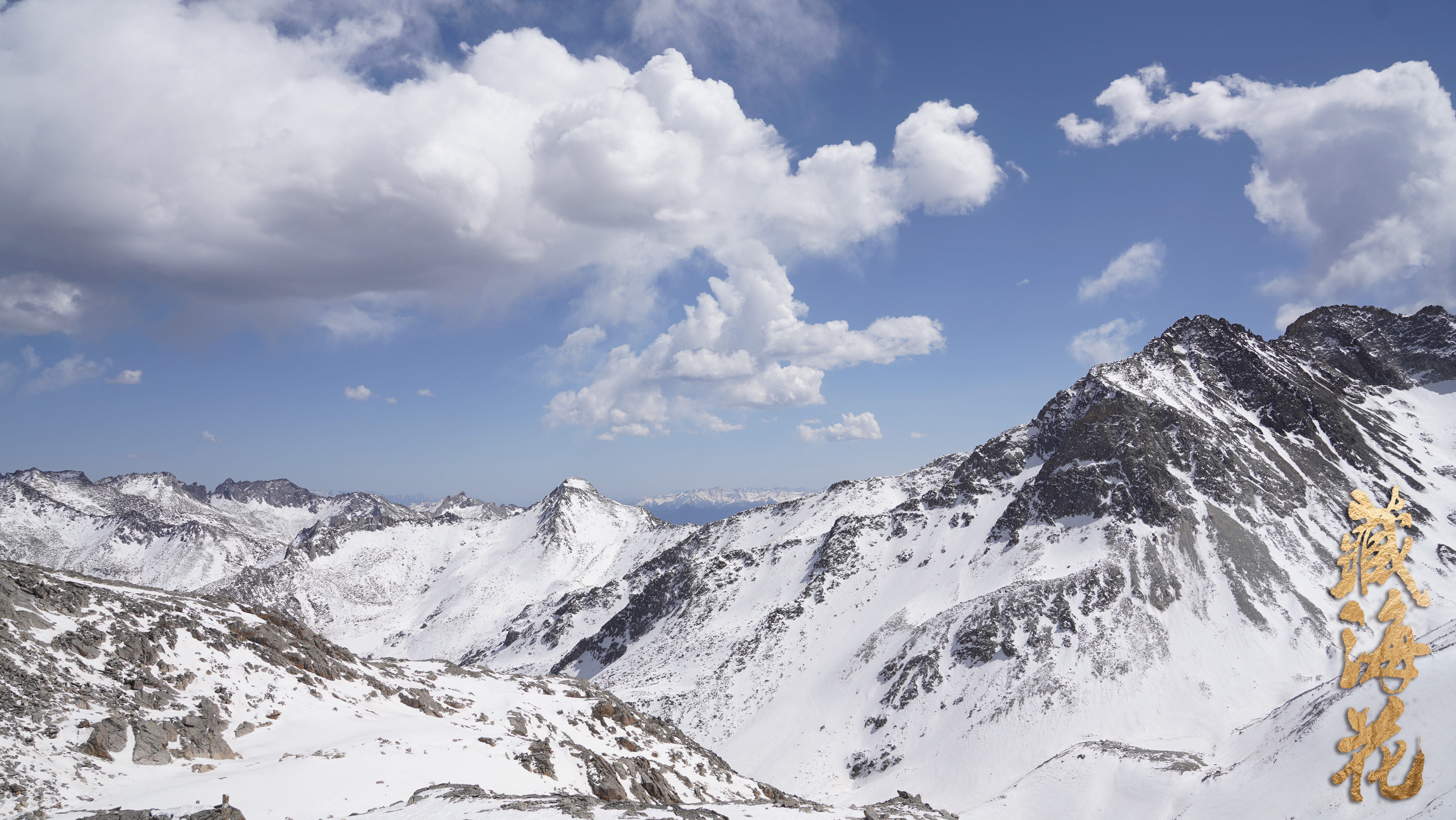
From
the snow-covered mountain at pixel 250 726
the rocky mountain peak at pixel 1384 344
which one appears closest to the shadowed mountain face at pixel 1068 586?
the rocky mountain peak at pixel 1384 344

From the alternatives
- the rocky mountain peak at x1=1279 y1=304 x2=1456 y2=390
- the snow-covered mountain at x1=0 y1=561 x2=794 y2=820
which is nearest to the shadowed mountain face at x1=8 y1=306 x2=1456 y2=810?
the rocky mountain peak at x1=1279 y1=304 x2=1456 y2=390

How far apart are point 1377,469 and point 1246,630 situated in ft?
168

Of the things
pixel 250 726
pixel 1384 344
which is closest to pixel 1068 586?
pixel 250 726

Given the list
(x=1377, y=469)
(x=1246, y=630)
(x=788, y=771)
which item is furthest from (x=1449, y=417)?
(x=788, y=771)

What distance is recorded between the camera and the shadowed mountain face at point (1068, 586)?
2911 inches

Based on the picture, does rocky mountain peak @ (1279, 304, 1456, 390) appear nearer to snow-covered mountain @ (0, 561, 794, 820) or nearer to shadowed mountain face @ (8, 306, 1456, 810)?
shadowed mountain face @ (8, 306, 1456, 810)

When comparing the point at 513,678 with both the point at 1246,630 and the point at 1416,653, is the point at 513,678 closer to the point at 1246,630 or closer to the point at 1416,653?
the point at 1416,653

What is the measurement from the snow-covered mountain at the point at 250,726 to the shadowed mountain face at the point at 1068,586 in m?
40.3

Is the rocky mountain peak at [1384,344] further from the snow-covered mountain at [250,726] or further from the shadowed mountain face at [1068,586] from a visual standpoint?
the snow-covered mountain at [250,726]

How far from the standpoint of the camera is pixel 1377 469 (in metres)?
103

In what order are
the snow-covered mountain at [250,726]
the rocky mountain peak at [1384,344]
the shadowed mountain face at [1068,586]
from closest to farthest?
the snow-covered mountain at [250,726] → the shadowed mountain face at [1068,586] → the rocky mountain peak at [1384,344]

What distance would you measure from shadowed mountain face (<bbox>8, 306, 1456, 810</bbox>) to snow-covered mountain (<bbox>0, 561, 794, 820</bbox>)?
4029 cm

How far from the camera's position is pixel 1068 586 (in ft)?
282

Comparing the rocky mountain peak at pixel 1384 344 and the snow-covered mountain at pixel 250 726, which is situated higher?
the rocky mountain peak at pixel 1384 344
